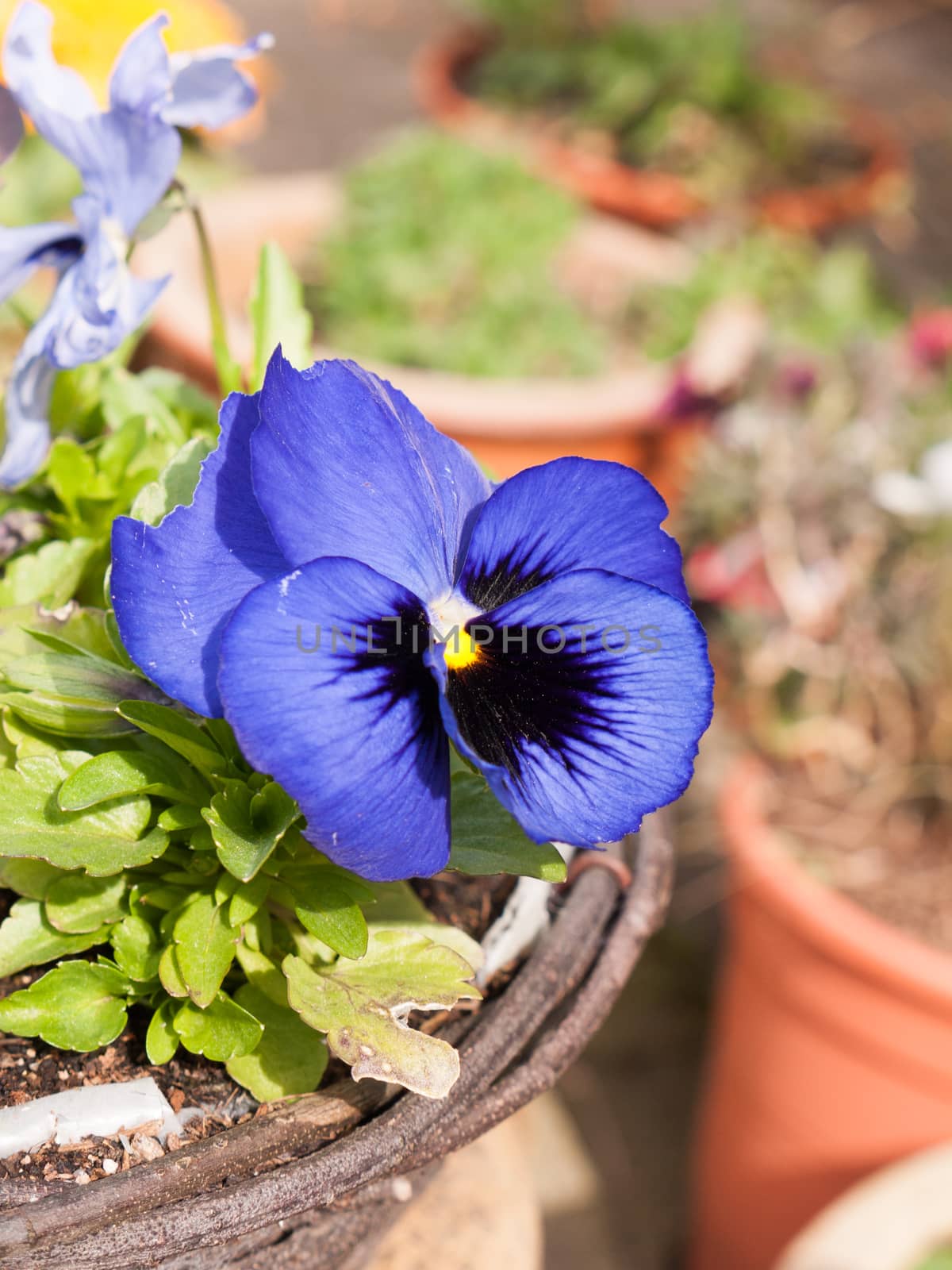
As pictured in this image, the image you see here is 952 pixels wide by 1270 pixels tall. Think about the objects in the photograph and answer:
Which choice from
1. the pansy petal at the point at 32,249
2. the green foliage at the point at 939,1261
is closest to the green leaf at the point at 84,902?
the pansy petal at the point at 32,249

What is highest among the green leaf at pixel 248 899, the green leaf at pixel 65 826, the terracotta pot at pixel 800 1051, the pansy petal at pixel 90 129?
the pansy petal at pixel 90 129

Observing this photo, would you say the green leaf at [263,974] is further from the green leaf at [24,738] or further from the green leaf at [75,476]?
the green leaf at [75,476]

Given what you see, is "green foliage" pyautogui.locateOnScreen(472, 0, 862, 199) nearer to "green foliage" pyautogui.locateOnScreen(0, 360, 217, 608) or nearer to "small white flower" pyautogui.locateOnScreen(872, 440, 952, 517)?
"small white flower" pyautogui.locateOnScreen(872, 440, 952, 517)

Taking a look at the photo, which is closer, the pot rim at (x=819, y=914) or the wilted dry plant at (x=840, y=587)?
the pot rim at (x=819, y=914)

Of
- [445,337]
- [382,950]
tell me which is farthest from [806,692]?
[382,950]

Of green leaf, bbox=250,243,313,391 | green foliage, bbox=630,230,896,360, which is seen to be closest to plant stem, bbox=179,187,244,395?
green leaf, bbox=250,243,313,391

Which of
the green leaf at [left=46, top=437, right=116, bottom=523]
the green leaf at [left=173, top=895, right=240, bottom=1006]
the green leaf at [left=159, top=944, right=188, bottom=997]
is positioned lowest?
the green leaf at [left=159, top=944, right=188, bottom=997]

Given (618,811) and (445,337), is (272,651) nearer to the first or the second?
(618,811)
